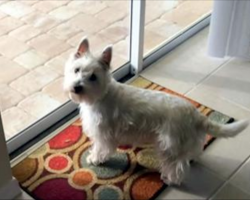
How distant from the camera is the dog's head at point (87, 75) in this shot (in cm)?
180

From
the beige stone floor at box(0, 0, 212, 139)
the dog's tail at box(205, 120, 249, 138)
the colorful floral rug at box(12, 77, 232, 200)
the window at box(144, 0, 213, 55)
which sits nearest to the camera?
the dog's tail at box(205, 120, 249, 138)

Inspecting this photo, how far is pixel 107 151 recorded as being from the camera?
6.71 feet

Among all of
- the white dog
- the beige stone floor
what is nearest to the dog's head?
the white dog

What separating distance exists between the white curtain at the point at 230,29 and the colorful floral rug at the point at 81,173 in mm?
835

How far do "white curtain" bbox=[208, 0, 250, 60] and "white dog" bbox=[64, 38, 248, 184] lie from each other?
0.83 metres

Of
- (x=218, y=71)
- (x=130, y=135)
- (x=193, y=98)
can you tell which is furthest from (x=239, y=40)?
(x=130, y=135)

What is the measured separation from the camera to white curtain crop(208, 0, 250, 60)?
100 inches

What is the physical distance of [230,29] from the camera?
8.74 feet

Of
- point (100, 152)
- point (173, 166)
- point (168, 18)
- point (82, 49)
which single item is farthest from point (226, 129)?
point (168, 18)

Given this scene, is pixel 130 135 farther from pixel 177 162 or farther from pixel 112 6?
pixel 112 6

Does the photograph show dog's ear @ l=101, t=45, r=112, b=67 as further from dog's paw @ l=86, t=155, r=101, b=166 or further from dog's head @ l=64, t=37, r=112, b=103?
dog's paw @ l=86, t=155, r=101, b=166

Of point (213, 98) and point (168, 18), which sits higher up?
point (168, 18)

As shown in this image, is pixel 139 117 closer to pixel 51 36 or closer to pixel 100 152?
pixel 100 152

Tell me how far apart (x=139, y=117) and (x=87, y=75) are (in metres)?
0.28
